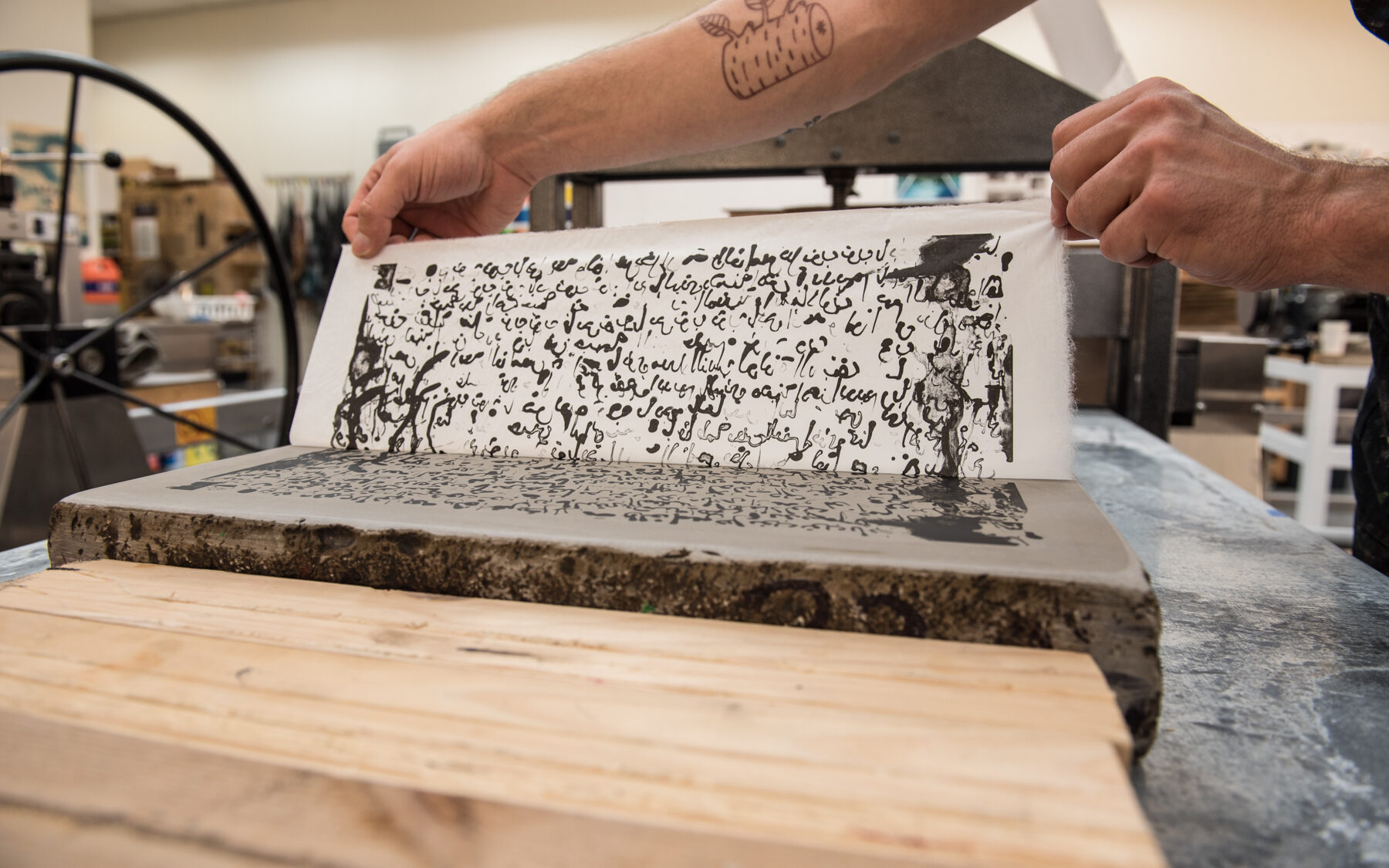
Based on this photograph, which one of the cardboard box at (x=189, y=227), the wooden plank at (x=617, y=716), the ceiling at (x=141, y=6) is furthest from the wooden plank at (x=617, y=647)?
the ceiling at (x=141, y=6)

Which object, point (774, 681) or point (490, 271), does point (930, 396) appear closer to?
point (774, 681)

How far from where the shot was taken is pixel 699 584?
1.52ft

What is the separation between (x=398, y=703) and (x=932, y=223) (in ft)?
1.93

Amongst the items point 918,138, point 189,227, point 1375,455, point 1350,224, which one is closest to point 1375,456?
point 1375,455

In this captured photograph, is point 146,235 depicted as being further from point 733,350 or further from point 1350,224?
point 1350,224

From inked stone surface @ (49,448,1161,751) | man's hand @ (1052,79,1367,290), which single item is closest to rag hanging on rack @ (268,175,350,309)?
inked stone surface @ (49,448,1161,751)

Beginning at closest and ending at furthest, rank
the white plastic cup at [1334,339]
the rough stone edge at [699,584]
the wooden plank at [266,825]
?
the wooden plank at [266,825] → the rough stone edge at [699,584] → the white plastic cup at [1334,339]

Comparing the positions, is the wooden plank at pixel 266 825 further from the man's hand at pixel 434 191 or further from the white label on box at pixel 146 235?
the white label on box at pixel 146 235

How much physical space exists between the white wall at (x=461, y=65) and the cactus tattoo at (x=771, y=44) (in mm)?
4090

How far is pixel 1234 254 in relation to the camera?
0.58 m

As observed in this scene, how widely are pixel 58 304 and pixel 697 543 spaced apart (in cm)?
175

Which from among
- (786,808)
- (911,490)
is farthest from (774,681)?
(911,490)

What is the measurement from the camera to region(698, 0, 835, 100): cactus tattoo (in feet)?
2.64

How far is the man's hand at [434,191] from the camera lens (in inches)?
34.4
